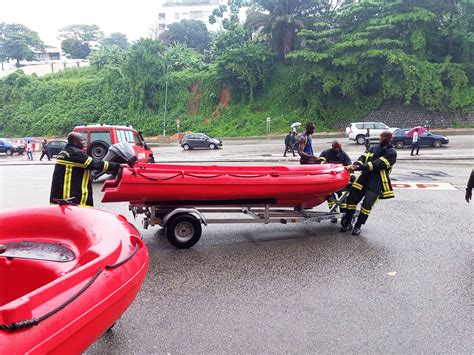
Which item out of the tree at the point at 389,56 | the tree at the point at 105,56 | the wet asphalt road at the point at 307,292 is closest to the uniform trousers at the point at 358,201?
the wet asphalt road at the point at 307,292

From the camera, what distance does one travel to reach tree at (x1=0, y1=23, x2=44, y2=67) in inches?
2778

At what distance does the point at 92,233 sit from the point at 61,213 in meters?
0.71

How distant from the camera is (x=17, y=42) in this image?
7256 cm

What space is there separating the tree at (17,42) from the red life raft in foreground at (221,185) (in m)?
77.2

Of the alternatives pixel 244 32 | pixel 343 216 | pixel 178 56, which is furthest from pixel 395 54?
pixel 343 216

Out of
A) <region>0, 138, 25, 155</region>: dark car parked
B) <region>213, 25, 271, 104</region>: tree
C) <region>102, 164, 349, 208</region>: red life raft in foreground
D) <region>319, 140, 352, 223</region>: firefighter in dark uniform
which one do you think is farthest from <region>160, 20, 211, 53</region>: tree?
<region>102, 164, 349, 208</region>: red life raft in foreground

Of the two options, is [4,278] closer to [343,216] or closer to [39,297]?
[39,297]

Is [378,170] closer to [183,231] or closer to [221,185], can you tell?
[221,185]

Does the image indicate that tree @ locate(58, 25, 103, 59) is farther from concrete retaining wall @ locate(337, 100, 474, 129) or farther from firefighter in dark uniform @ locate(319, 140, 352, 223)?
firefighter in dark uniform @ locate(319, 140, 352, 223)

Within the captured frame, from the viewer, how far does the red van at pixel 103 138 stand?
12.8 meters

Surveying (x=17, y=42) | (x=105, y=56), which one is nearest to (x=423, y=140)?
(x=105, y=56)

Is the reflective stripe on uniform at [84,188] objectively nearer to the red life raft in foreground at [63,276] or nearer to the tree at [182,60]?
the red life raft in foreground at [63,276]

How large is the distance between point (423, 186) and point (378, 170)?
17.6 feet

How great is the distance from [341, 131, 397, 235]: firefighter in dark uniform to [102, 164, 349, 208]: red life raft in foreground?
0.35 metres
